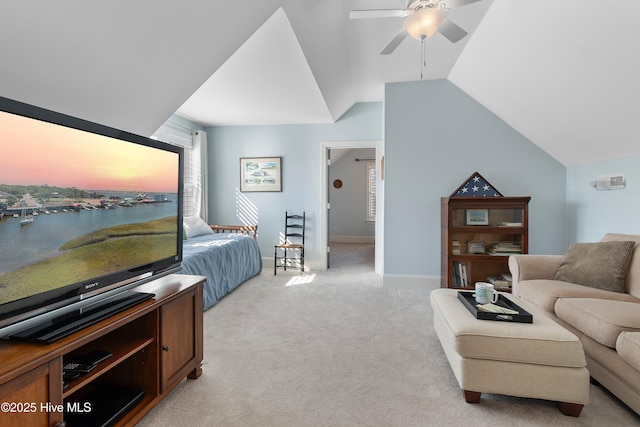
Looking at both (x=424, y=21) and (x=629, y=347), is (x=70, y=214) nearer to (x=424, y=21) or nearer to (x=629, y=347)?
(x=424, y=21)

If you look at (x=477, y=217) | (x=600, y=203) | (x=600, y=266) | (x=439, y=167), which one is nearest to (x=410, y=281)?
(x=477, y=217)

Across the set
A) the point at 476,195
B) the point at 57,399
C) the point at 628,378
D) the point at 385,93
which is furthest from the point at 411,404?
the point at 385,93

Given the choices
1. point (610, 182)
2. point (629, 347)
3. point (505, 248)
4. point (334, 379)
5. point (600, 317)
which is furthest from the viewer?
point (505, 248)

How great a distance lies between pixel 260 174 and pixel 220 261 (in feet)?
6.68

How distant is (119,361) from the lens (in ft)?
4.52

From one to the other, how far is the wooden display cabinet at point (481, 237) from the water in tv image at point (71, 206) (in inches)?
120

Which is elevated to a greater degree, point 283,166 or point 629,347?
point 283,166

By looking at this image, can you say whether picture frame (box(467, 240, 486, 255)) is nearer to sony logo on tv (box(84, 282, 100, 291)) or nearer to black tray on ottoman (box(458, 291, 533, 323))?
black tray on ottoman (box(458, 291, 533, 323))

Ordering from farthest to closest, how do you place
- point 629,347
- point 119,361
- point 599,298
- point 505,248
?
point 505,248
point 599,298
point 629,347
point 119,361

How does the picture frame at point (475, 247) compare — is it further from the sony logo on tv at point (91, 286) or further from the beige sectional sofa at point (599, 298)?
the sony logo on tv at point (91, 286)

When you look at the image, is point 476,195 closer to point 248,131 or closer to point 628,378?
point 628,378

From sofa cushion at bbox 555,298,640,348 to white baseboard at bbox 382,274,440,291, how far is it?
1837mm

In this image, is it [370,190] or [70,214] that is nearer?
[70,214]

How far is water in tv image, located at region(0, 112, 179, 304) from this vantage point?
3.49ft
